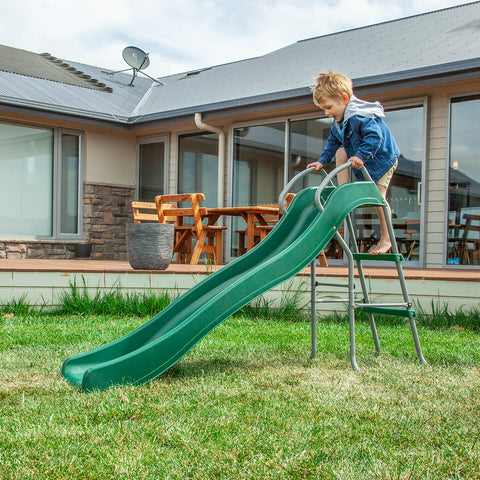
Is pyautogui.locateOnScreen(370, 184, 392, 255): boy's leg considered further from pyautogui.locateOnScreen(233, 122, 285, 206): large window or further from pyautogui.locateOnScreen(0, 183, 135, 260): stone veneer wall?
pyautogui.locateOnScreen(0, 183, 135, 260): stone veneer wall

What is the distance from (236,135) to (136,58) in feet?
9.49

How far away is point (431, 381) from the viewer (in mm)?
2674

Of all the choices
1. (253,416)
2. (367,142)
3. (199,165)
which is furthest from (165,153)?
(253,416)

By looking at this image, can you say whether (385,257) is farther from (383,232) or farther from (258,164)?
(258,164)

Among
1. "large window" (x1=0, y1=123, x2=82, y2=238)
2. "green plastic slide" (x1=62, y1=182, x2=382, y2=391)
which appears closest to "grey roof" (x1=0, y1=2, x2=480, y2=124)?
"large window" (x1=0, y1=123, x2=82, y2=238)

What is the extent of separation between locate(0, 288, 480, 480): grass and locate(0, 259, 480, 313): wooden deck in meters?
1.08

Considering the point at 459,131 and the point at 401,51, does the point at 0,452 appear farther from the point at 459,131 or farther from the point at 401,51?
the point at 401,51

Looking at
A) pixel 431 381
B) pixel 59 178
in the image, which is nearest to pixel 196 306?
pixel 431 381

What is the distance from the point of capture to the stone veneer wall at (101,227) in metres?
8.94

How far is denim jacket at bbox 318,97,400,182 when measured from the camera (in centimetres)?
308

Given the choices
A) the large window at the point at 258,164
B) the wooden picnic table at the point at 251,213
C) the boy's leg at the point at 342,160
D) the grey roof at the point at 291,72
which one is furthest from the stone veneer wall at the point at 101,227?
the boy's leg at the point at 342,160

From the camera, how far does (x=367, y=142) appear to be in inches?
121

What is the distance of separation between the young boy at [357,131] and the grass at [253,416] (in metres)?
0.84

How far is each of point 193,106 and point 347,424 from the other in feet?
23.8
